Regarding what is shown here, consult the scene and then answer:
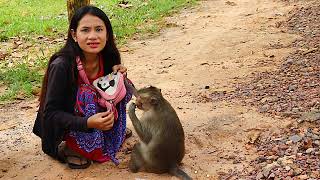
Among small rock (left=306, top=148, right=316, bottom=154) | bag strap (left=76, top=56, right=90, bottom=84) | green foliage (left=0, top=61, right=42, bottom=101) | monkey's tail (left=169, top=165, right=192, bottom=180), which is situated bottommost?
green foliage (left=0, top=61, right=42, bottom=101)

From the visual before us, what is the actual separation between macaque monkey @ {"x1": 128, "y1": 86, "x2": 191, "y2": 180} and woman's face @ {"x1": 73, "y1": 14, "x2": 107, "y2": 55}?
21.5 inches

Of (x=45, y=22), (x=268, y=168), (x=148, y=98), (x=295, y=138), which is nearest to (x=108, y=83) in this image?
(x=148, y=98)

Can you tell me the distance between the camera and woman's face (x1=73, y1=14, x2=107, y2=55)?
387 cm

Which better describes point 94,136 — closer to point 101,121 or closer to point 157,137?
point 101,121

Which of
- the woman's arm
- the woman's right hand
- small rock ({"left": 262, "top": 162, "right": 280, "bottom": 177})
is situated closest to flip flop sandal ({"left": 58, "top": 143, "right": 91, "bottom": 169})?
the woman's arm

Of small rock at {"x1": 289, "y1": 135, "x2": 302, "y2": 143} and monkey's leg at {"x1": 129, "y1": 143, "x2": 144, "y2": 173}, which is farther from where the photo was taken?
small rock at {"x1": 289, "y1": 135, "x2": 302, "y2": 143}

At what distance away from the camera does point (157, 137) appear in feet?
12.5

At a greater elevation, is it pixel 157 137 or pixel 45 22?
pixel 157 137

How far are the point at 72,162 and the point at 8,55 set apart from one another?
4949 millimetres

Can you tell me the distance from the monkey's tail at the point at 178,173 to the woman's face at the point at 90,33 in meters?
1.16

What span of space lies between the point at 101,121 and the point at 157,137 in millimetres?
478

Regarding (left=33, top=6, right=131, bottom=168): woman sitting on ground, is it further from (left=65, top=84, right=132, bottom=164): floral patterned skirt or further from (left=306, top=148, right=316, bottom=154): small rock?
(left=306, top=148, right=316, bottom=154): small rock

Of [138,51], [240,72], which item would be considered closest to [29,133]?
[240,72]

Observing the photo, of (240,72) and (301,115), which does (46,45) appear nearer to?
(240,72)
